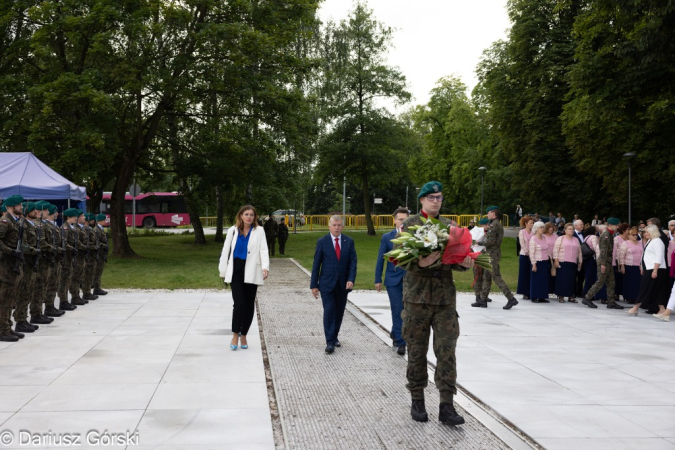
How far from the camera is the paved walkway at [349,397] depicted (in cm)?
520

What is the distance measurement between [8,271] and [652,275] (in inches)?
449

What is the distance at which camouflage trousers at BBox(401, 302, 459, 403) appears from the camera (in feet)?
18.6

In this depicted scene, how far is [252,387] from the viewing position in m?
6.71

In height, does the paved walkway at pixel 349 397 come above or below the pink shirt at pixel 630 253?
below

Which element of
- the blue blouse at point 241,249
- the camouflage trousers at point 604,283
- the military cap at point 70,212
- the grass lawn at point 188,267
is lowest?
the grass lawn at point 188,267

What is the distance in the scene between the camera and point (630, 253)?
14523 millimetres

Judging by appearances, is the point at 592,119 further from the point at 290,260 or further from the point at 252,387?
the point at 252,387

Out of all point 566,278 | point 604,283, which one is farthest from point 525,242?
point 604,283

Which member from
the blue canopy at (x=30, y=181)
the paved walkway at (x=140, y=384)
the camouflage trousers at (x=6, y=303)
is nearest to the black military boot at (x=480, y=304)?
the paved walkway at (x=140, y=384)

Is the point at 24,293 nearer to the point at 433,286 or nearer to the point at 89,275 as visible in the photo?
the point at 89,275

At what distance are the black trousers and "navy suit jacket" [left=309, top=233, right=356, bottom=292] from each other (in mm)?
849

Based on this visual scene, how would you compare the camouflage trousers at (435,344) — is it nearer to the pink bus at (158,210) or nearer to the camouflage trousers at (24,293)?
the camouflage trousers at (24,293)

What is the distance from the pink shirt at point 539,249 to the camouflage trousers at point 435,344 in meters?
9.61

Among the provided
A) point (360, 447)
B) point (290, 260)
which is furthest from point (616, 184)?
point (360, 447)
